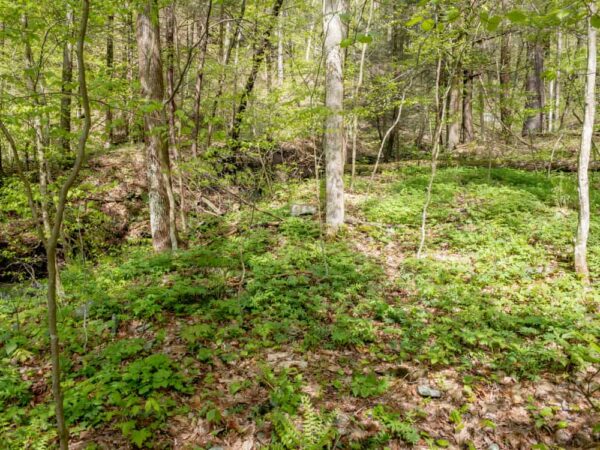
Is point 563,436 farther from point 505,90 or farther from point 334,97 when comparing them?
point 505,90

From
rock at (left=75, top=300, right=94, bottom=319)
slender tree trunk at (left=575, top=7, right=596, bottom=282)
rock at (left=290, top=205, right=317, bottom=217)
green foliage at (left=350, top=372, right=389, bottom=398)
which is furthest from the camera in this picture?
rock at (left=290, top=205, right=317, bottom=217)

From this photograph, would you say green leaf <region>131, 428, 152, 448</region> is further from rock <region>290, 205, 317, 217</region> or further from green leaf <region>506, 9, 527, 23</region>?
rock <region>290, 205, 317, 217</region>

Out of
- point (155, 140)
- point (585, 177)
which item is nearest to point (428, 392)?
point (585, 177)

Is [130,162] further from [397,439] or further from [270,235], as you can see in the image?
[397,439]

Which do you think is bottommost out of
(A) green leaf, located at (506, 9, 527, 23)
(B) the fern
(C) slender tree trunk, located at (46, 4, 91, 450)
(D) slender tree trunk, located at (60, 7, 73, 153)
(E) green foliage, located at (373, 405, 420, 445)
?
(E) green foliage, located at (373, 405, 420, 445)

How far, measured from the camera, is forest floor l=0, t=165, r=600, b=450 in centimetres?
322

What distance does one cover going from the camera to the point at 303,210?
9336 mm

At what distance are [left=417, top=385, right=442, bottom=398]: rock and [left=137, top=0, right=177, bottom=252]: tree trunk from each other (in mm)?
5209

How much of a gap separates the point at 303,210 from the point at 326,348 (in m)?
5.26

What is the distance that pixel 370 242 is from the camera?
7.59 metres

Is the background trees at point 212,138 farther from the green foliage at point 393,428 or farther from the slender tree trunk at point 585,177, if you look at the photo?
the green foliage at point 393,428

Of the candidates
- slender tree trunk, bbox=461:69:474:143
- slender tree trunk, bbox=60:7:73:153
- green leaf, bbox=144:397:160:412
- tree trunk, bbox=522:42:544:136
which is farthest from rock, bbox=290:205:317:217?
tree trunk, bbox=522:42:544:136

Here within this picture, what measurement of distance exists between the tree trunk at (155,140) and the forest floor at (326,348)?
30.4 inches

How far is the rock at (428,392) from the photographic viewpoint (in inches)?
145
